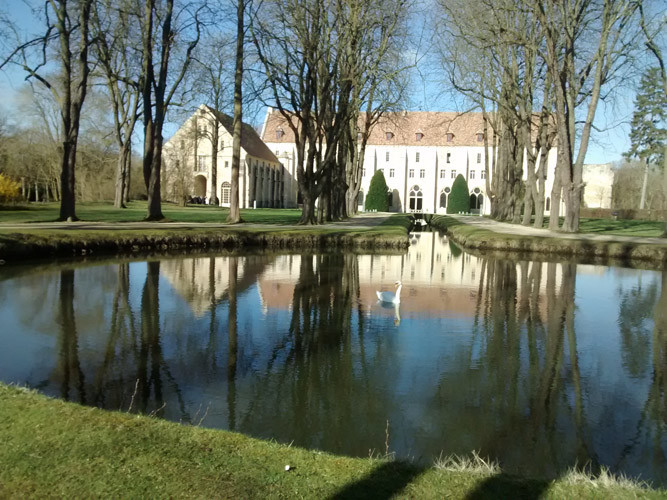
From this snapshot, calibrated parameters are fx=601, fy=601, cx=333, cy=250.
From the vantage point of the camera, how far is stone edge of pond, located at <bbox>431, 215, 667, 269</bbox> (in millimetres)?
18656

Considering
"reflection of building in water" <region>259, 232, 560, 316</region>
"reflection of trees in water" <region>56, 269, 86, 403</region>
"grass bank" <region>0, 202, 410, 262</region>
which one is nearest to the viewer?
"reflection of trees in water" <region>56, 269, 86, 403</region>

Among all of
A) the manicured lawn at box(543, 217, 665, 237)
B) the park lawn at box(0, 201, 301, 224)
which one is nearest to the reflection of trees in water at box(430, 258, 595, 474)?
the park lawn at box(0, 201, 301, 224)

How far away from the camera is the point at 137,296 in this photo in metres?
10.8

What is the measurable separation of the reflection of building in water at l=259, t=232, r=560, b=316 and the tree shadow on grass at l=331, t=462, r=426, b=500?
660cm

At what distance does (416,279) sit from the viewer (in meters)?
14.0

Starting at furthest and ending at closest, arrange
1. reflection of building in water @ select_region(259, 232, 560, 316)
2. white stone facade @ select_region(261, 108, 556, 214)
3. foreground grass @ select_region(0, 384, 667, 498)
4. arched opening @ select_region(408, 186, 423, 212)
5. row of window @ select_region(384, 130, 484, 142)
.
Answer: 1. arched opening @ select_region(408, 186, 423, 212)
2. white stone facade @ select_region(261, 108, 556, 214)
3. row of window @ select_region(384, 130, 484, 142)
4. reflection of building in water @ select_region(259, 232, 560, 316)
5. foreground grass @ select_region(0, 384, 667, 498)

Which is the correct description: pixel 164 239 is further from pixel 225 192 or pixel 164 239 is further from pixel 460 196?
pixel 460 196

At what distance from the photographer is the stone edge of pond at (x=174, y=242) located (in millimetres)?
15516

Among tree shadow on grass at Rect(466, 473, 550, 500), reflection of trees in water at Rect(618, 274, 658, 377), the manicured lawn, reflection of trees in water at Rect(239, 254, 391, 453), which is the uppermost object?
the manicured lawn

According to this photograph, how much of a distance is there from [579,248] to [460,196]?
152ft

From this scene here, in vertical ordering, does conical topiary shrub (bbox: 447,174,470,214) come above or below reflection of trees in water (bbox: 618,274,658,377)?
above

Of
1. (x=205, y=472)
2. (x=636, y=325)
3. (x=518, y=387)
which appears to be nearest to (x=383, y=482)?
(x=205, y=472)

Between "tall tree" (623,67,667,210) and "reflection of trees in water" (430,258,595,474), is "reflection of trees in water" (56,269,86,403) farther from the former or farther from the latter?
"tall tree" (623,67,667,210)

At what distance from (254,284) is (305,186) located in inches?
522
